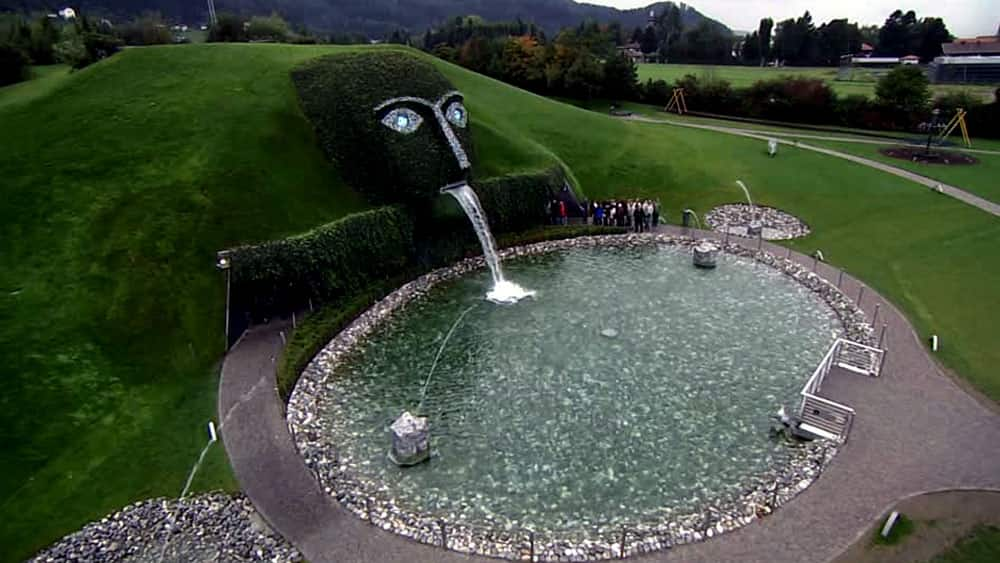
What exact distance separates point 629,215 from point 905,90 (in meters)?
38.4

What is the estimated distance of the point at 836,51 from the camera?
12081 centimetres

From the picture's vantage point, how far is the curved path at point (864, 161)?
3516 cm

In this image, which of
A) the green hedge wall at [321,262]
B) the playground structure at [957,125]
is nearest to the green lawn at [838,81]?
the playground structure at [957,125]

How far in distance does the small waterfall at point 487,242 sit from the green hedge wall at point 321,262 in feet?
9.04

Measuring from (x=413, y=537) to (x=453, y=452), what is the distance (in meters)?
3.22

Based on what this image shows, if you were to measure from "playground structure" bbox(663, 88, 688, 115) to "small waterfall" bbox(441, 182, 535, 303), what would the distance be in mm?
44550

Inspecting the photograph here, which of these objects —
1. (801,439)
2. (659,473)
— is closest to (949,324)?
(801,439)

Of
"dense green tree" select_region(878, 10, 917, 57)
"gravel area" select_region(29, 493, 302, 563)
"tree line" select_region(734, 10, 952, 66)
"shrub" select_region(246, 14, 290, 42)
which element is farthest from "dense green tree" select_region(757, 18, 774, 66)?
"gravel area" select_region(29, 493, 302, 563)

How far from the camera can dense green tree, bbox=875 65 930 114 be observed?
52.3 meters

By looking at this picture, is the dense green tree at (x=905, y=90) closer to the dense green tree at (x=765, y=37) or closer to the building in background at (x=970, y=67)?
the building in background at (x=970, y=67)

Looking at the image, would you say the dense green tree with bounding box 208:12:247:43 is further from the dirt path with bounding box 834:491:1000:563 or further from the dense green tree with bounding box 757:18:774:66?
the dense green tree with bounding box 757:18:774:66

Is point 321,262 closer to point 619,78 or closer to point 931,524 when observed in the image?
point 931,524

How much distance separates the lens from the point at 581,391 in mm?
18969

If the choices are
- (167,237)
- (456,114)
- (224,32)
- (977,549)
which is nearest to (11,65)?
(224,32)
